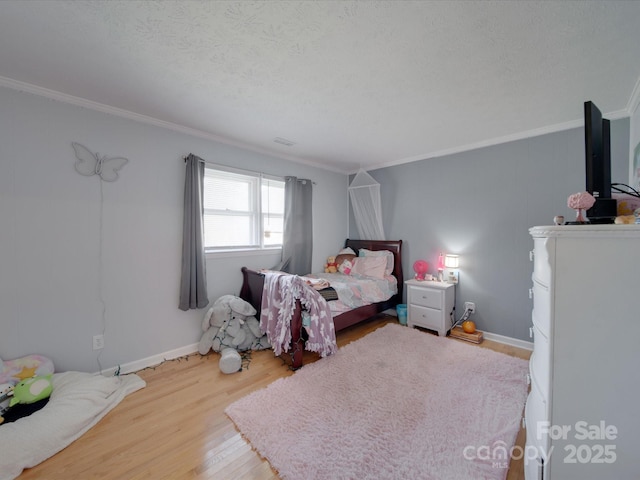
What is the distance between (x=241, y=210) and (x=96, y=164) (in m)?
1.48

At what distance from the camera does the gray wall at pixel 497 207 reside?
8.61 ft

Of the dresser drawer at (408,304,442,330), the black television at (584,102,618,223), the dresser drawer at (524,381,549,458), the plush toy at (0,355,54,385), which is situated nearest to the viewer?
the dresser drawer at (524,381,549,458)

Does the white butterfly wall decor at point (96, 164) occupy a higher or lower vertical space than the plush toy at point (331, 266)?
higher

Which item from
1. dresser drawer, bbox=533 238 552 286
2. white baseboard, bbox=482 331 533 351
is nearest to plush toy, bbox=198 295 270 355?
dresser drawer, bbox=533 238 552 286

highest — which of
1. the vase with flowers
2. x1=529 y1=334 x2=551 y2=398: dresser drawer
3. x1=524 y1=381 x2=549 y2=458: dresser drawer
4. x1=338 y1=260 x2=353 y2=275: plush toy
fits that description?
the vase with flowers

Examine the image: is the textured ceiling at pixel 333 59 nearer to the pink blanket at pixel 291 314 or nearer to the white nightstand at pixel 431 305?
the pink blanket at pixel 291 314

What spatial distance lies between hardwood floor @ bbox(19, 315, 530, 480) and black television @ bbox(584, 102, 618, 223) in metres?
1.45

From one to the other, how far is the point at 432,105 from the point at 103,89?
277cm

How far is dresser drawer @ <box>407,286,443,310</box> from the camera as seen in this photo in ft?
10.3

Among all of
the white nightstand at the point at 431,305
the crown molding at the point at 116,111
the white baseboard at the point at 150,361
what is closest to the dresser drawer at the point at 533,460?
the white nightstand at the point at 431,305

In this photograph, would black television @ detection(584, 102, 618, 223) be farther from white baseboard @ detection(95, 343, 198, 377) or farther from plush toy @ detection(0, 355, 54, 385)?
plush toy @ detection(0, 355, 54, 385)

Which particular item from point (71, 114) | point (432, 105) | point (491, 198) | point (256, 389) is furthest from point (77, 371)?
point (491, 198)

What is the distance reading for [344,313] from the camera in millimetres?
2900

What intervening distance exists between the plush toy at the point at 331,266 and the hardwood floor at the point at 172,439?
194 cm
